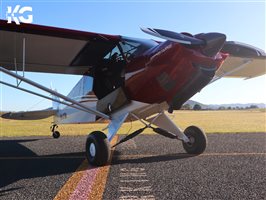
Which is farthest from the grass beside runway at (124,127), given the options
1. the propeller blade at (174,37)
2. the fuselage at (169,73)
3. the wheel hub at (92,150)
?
the propeller blade at (174,37)

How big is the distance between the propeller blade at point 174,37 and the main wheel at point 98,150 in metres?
2.36

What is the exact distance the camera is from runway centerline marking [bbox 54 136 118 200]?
3.82 m

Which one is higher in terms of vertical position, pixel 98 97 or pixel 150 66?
pixel 150 66

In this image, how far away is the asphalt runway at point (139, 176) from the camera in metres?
3.88

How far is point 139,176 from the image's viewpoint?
4.87 m

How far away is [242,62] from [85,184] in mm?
7515

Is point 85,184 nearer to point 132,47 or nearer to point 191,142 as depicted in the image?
point 132,47

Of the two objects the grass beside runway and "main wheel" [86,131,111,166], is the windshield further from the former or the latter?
the grass beside runway

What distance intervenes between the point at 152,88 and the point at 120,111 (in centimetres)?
129

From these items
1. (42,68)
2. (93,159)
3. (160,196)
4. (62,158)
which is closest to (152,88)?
(93,159)

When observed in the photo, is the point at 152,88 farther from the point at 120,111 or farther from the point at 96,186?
the point at 96,186

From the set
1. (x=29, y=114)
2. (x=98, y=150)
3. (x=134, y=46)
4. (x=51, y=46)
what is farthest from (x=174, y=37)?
(x=29, y=114)

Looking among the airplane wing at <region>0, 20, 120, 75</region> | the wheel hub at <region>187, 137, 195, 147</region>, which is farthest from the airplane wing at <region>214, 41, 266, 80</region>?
the airplane wing at <region>0, 20, 120, 75</region>

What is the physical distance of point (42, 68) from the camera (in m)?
9.98
